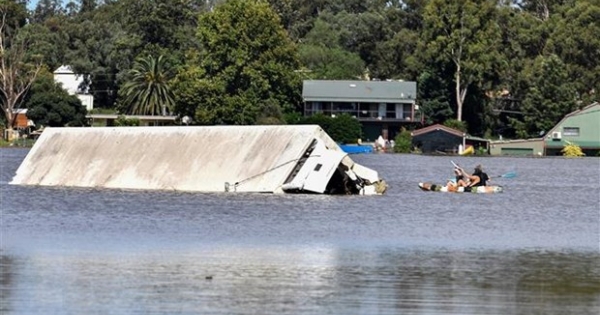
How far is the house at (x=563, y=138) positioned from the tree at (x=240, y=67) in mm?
20420

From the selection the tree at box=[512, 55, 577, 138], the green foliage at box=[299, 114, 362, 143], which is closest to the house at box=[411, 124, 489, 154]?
the tree at box=[512, 55, 577, 138]

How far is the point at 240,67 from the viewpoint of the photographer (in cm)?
12094

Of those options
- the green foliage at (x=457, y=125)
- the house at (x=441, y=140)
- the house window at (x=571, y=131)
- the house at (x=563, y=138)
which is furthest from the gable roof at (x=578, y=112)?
the green foliage at (x=457, y=125)

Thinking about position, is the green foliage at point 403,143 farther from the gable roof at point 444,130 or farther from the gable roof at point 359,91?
the gable roof at point 359,91

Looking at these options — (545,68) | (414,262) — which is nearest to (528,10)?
(545,68)

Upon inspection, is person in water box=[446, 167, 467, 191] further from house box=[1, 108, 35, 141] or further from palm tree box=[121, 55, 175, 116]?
palm tree box=[121, 55, 175, 116]

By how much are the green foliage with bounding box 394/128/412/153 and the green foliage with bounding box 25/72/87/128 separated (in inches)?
1107

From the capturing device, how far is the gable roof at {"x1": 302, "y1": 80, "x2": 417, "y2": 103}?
135m

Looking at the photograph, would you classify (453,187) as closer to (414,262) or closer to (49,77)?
(414,262)

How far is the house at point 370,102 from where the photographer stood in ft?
443

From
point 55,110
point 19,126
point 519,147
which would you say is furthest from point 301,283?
point 19,126

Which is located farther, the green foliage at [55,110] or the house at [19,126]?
the house at [19,126]

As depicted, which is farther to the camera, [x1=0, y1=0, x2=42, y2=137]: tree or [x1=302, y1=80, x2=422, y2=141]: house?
[x1=302, y1=80, x2=422, y2=141]: house

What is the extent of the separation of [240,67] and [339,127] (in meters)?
11.2
